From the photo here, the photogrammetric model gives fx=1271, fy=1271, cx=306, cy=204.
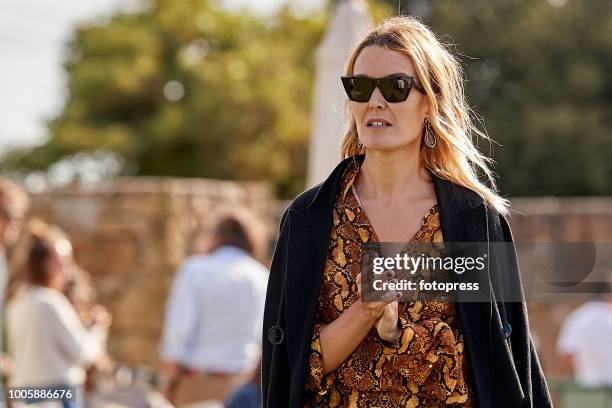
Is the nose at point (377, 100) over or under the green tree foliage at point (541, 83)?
under

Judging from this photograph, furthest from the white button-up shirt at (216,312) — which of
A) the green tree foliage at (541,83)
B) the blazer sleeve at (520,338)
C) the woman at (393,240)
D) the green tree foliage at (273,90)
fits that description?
the green tree foliage at (541,83)

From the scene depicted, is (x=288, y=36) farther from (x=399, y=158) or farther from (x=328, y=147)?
(x=399, y=158)

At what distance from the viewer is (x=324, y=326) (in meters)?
2.50

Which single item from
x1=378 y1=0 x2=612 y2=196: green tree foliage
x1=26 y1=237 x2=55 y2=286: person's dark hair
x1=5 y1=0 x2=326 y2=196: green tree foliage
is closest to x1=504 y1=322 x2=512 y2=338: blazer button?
x1=26 y1=237 x2=55 y2=286: person's dark hair

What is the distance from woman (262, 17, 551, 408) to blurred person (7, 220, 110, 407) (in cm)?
266

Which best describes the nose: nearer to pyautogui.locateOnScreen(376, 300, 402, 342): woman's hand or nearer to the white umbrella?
pyautogui.locateOnScreen(376, 300, 402, 342): woman's hand

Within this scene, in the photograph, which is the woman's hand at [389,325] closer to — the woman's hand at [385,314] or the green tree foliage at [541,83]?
the woman's hand at [385,314]

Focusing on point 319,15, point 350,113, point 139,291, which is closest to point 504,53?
point 319,15

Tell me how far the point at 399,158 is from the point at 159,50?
2085cm

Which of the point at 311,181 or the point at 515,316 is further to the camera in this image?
the point at 311,181

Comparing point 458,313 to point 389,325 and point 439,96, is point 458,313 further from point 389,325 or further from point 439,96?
point 439,96

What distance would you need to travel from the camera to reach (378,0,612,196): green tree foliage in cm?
2589

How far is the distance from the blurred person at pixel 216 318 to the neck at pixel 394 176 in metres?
3.43

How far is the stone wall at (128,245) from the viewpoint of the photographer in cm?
962
